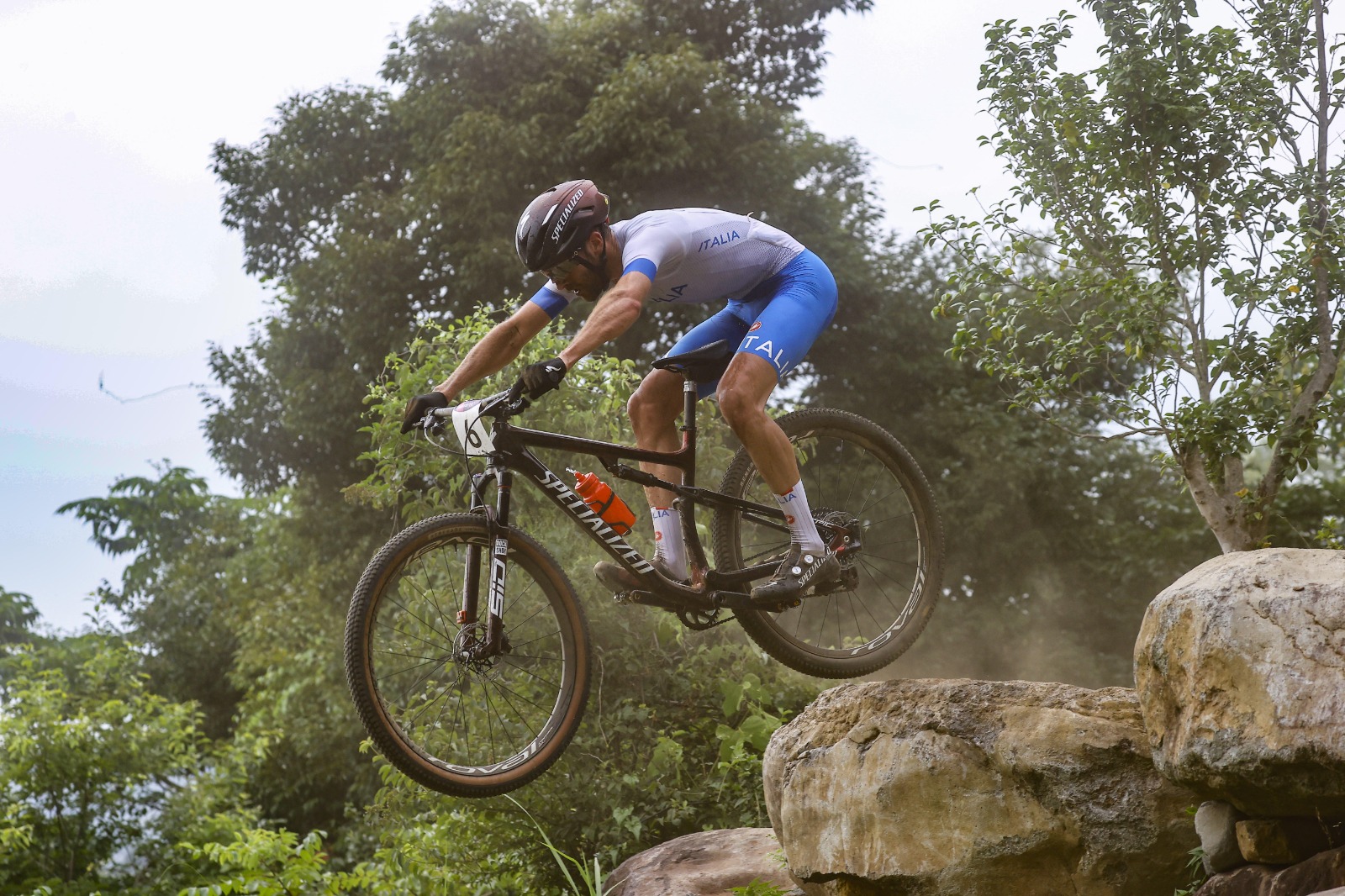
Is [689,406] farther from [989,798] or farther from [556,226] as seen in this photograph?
[989,798]

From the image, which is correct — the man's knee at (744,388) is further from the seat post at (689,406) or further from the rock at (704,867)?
the rock at (704,867)

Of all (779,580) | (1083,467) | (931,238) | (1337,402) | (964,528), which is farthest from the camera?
(1083,467)

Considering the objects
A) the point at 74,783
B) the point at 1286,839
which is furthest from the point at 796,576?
the point at 74,783

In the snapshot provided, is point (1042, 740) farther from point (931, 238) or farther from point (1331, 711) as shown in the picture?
point (931, 238)

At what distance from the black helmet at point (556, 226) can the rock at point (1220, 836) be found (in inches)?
116

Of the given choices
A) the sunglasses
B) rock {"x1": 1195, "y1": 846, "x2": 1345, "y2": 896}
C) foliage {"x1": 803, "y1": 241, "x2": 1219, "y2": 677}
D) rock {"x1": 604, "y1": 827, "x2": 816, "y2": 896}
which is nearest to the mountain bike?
the sunglasses

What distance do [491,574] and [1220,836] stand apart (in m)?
2.62

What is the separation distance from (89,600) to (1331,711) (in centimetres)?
2413

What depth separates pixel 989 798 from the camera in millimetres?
4379

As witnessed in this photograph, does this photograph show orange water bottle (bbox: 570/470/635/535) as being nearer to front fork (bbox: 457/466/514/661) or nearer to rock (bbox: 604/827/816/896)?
front fork (bbox: 457/466/514/661)

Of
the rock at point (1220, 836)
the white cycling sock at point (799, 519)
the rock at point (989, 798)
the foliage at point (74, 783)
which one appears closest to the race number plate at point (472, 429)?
the white cycling sock at point (799, 519)

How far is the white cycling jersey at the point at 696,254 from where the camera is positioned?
413 cm

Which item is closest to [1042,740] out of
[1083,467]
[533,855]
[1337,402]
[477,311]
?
[1337,402]

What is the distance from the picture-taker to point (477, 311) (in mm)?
9078
